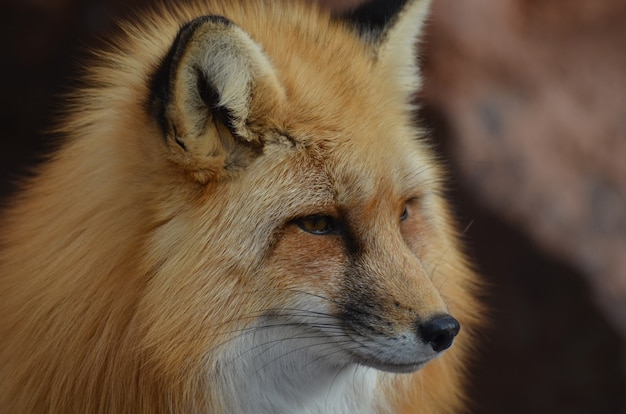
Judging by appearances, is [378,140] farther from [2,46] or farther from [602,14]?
[2,46]

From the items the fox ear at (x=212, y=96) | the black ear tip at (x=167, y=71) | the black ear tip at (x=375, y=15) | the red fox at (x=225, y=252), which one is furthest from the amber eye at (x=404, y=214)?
the black ear tip at (x=167, y=71)

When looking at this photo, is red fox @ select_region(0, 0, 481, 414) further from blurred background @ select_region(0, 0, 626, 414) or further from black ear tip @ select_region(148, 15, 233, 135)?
blurred background @ select_region(0, 0, 626, 414)

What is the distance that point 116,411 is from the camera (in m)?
2.71

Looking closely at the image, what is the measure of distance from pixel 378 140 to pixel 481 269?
3228 millimetres

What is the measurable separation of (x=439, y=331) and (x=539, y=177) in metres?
3.43

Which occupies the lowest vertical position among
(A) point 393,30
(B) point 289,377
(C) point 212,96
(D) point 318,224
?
(B) point 289,377

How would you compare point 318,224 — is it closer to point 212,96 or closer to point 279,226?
point 279,226

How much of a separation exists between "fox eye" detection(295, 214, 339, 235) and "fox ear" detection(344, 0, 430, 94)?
77 centimetres

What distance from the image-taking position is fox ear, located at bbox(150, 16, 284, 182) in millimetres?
2490

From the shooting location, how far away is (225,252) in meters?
2.64

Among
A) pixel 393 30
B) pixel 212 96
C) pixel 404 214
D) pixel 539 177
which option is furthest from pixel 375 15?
pixel 539 177

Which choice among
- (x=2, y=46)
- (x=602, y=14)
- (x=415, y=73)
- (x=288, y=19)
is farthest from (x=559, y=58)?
(x=2, y=46)

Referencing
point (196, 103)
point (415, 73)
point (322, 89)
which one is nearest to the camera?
point (196, 103)

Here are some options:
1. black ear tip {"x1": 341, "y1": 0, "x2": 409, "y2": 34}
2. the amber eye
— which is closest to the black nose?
the amber eye
